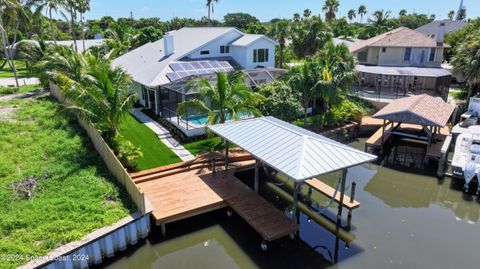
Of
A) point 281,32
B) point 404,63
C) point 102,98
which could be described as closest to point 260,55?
point 281,32

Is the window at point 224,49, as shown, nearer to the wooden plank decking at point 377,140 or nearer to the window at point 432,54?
the wooden plank decking at point 377,140

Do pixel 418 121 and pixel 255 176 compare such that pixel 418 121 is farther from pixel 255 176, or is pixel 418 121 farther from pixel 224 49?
pixel 224 49

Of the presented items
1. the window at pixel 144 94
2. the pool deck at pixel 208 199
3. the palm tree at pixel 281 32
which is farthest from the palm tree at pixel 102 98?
the palm tree at pixel 281 32

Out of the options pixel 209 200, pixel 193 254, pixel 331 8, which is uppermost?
pixel 331 8

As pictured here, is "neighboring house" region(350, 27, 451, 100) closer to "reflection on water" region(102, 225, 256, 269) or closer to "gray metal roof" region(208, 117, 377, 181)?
"gray metal roof" region(208, 117, 377, 181)

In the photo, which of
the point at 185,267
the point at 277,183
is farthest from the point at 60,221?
the point at 277,183
